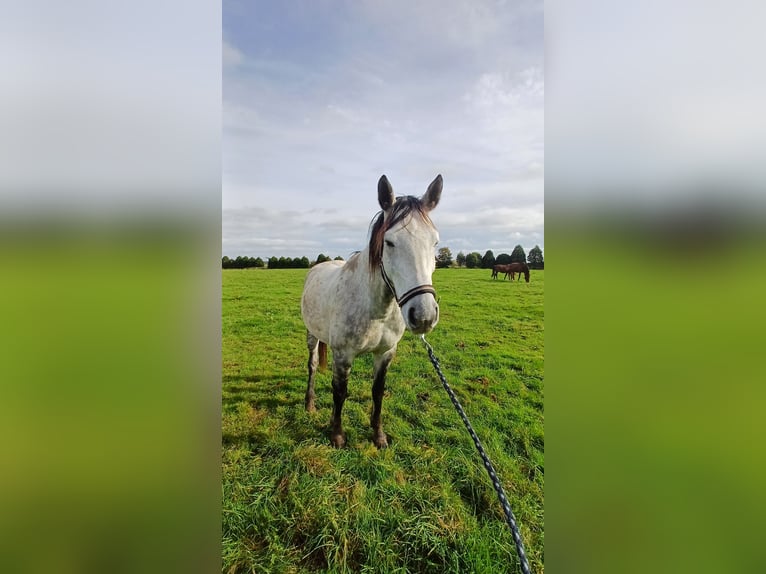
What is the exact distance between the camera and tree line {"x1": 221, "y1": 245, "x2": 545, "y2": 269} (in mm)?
1359

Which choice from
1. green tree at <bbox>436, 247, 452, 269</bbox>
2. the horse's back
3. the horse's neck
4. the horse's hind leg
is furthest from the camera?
the horse's hind leg

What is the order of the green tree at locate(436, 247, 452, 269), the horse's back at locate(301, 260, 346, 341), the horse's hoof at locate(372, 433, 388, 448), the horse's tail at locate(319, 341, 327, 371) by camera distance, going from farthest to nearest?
the horse's tail at locate(319, 341, 327, 371) < the horse's back at locate(301, 260, 346, 341) < the horse's hoof at locate(372, 433, 388, 448) < the green tree at locate(436, 247, 452, 269)

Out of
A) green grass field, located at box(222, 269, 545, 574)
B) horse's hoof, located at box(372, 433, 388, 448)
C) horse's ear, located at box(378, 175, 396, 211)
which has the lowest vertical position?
horse's hoof, located at box(372, 433, 388, 448)

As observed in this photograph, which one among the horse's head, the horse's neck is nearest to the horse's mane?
the horse's head

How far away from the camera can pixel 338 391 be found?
2.50 meters

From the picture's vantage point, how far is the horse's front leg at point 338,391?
7.95 ft

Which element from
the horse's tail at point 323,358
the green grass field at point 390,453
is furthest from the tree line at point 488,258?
the horse's tail at point 323,358

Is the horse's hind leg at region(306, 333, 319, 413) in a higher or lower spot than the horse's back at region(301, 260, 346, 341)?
lower

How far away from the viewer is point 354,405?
299 centimetres

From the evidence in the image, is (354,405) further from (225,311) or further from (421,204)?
(421,204)

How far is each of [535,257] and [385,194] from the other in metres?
0.98

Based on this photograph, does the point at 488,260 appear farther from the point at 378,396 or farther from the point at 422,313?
the point at 378,396

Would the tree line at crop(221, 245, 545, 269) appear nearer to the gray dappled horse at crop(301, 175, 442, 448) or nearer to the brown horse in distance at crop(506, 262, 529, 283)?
the brown horse in distance at crop(506, 262, 529, 283)
